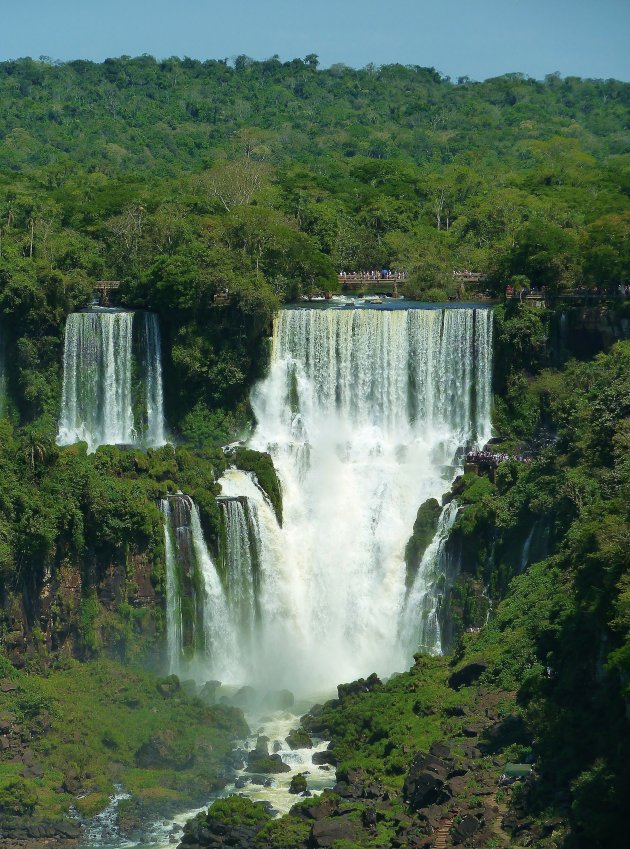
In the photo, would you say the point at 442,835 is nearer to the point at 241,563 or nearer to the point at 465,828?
the point at 465,828

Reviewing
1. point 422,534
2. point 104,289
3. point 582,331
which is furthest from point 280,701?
point 104,289

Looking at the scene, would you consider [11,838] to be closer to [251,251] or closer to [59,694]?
[59,694]

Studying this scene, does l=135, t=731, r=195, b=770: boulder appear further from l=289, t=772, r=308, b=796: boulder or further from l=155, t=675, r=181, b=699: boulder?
l=155, t=675, r=181, b=699: boulder

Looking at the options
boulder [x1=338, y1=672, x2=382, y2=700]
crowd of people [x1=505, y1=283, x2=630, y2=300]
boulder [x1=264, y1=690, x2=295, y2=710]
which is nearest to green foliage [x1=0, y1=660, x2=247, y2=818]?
boulder [x1=264, y1=690, x2=295, y2=710]

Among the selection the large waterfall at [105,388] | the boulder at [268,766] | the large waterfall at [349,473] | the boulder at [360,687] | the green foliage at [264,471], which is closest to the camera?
the boulder at [268,766]

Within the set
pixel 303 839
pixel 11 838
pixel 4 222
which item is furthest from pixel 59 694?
pixel 4 222

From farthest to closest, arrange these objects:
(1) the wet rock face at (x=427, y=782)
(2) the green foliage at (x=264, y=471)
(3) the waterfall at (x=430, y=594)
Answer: (2) the green foliage at (x=264, y=471) < (3) the waterfall at (x=430, y=594) < (1) the wet rock face at (x=427, y=782)

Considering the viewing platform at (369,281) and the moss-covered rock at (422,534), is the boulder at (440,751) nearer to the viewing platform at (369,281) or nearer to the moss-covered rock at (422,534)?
the moss-covered rock at (422,534)

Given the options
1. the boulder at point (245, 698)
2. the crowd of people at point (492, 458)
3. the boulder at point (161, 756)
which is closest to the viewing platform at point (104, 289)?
the crowd of people at point (492, 458)
